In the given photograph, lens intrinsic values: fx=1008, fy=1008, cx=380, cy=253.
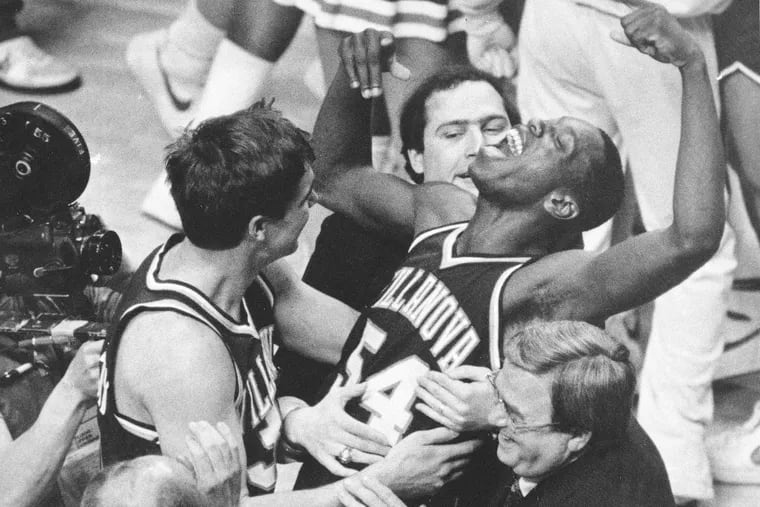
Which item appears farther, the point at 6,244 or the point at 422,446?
the point at 6,244

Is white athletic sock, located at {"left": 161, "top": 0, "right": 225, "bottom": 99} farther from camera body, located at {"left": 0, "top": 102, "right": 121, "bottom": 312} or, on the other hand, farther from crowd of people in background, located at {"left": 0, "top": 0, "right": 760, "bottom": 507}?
camera body, located at {"left": 0, "top": 102, "right": 121, "bottom": 312}

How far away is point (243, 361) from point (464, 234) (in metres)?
0.62

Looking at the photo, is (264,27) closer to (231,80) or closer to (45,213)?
(231,80)

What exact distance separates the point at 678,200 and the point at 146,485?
1.27m

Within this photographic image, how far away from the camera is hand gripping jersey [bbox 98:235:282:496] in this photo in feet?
7.11

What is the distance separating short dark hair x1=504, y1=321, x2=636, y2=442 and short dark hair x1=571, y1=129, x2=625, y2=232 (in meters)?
0.38

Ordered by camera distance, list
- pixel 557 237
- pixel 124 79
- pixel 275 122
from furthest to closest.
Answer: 1. pixel 124 79
2. pixel 557 237
3. pixel 275 122

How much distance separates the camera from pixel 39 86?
3.06 meters

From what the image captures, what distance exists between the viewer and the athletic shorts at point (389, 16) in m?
2.61

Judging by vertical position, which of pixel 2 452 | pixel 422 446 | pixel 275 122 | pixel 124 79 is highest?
pixel 275 122

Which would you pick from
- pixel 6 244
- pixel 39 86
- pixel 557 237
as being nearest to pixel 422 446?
pixel 557 237

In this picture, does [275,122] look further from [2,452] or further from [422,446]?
[2,452]

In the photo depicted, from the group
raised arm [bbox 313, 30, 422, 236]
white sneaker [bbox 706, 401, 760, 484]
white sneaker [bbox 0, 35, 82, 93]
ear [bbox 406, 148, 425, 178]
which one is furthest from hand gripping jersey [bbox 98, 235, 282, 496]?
white sneaker [bbox 706, 401, 760, 484]

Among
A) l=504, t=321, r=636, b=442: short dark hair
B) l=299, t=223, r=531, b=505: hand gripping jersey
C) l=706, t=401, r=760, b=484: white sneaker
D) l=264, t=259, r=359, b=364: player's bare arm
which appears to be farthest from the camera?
l=264, t=259, r=359, b=364: player's bare arm
